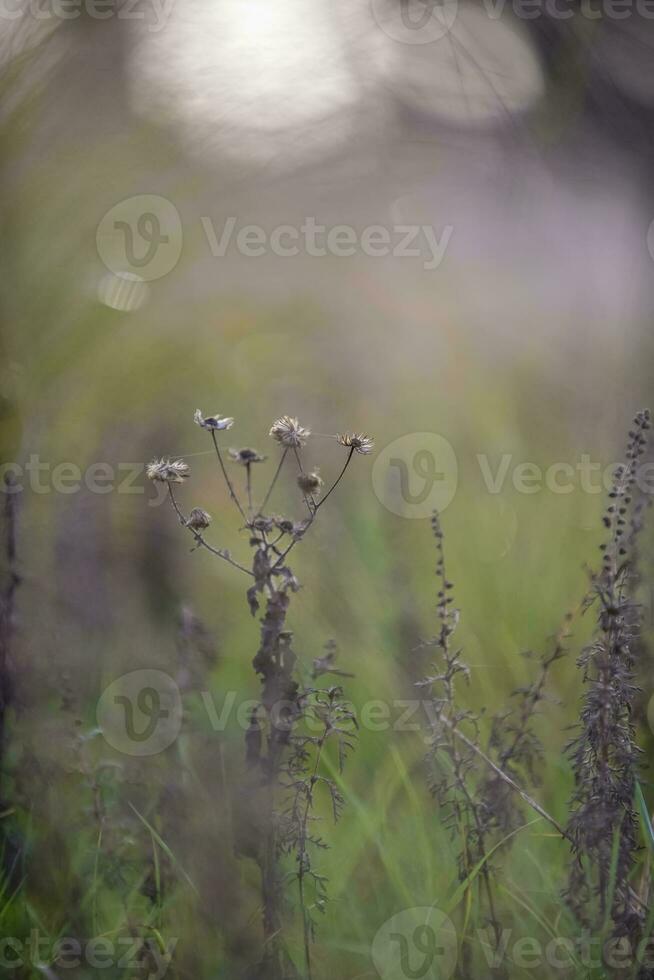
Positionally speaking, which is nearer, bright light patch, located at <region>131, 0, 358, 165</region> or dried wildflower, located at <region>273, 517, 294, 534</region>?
dried wildflower, located at <region>273, 517, 294, 534</region>

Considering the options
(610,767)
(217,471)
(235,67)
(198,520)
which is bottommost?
(217,471)

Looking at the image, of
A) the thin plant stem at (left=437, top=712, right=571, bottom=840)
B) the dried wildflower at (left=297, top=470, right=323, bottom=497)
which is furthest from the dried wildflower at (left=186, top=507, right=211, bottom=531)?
the thin plant stem at (left=437, top=712, right=571, bottom=840)

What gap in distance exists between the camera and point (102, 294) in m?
1.39

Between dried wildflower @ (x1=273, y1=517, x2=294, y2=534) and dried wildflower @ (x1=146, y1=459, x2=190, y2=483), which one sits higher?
dried wildflower @ (x1=146, y1=459, x2=190, y2=483)

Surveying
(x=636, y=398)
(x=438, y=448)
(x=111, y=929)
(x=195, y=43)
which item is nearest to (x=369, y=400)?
(x=438, y=448)

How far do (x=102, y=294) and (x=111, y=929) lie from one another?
3.15 ft

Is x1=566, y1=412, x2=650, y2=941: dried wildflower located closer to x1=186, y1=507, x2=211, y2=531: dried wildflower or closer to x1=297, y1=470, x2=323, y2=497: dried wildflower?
x1=297, y1=470, x2=323, y2=497: dried wildflower

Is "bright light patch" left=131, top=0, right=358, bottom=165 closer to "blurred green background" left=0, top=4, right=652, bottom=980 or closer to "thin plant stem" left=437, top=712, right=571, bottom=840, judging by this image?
"blurred green background" left=0, top=4, right=652, bottom=980

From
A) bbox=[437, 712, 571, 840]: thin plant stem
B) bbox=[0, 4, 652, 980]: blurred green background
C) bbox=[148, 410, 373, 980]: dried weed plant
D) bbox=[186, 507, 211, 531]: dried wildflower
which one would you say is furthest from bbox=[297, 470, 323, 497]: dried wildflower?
bbox=[0, 4, 652, 980]: blurred green background

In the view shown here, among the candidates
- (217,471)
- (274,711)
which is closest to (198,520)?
(274,711)

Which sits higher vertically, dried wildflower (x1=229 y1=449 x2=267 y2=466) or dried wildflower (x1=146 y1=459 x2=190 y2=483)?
dried wildflower (x1=229 y1=449 x2=267 y2=466)

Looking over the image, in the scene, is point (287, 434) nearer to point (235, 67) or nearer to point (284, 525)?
point (284, 525)

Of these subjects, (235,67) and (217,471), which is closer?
(235,67)

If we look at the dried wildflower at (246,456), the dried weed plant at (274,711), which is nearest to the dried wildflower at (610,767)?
the dried weed plant at (274,711)
